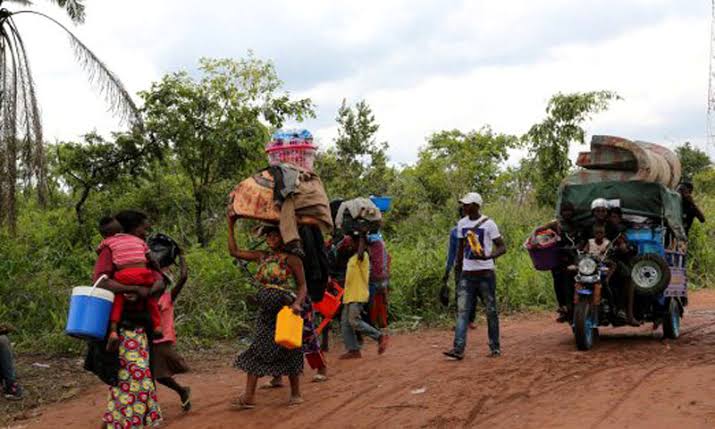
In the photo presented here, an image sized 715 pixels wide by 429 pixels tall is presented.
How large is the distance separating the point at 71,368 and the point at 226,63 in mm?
6873

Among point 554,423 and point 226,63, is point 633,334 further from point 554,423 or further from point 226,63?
point 226,63

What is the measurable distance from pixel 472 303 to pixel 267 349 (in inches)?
116

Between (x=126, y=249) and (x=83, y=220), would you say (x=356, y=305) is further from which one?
(x=83, y=220)

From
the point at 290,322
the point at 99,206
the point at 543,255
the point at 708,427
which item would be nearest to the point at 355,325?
the point at 543,255

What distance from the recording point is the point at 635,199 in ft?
30.5

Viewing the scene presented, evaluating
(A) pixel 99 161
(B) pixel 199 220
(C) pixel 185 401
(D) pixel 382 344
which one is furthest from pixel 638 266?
(A) pixel 99 161

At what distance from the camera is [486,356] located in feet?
29.4

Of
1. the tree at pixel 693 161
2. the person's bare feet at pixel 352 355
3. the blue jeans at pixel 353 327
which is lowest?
the person's bare feet at pixel 352 355

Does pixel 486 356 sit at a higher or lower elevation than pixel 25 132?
lower

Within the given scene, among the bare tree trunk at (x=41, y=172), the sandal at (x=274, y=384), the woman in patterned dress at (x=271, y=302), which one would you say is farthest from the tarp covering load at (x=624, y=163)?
the bare tree trunk at (x=41, y=172)

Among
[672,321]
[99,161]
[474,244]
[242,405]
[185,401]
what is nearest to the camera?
[242,405]

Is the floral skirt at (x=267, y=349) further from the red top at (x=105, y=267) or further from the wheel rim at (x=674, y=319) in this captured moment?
the wheel rim at (x=674, y=319)

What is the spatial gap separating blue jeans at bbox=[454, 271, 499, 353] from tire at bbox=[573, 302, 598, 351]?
32.4 inches

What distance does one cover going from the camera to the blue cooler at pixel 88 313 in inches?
232
